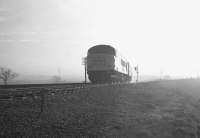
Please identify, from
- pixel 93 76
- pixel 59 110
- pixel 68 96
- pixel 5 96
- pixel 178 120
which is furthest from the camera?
pixel 93 76

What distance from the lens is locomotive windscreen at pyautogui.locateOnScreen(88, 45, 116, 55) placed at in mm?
25898

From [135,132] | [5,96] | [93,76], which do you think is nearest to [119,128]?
[135,132]

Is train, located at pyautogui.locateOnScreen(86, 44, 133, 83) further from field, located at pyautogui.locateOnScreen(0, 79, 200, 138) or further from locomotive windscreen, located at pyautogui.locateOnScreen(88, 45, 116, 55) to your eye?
field, located at pyautogui.locateOnScreen(0, 79, 200, 138)

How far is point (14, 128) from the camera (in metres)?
8.77

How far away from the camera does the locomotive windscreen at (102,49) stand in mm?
25898

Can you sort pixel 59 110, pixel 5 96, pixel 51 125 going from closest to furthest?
1. pixel 51 125
2. pixel 5 96
3. pixel 59 110

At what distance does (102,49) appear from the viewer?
26125 millimetres

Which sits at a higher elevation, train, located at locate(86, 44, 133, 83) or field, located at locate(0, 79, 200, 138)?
train, located at locate(86, 44, 133, 83)

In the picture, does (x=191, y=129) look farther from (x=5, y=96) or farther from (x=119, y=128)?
(x=5, y=96)

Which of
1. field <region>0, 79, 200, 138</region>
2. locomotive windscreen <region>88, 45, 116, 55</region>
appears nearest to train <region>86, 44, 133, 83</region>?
locomotive windscreen <region>88, 45, 116, 55</region>

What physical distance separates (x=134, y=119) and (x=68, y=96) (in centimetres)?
423

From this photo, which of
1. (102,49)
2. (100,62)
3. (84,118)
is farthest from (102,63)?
(84,118)

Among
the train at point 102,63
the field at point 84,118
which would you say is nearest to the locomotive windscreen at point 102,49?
the train at point 102,63

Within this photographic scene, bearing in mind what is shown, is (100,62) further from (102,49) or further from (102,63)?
(102,49)
